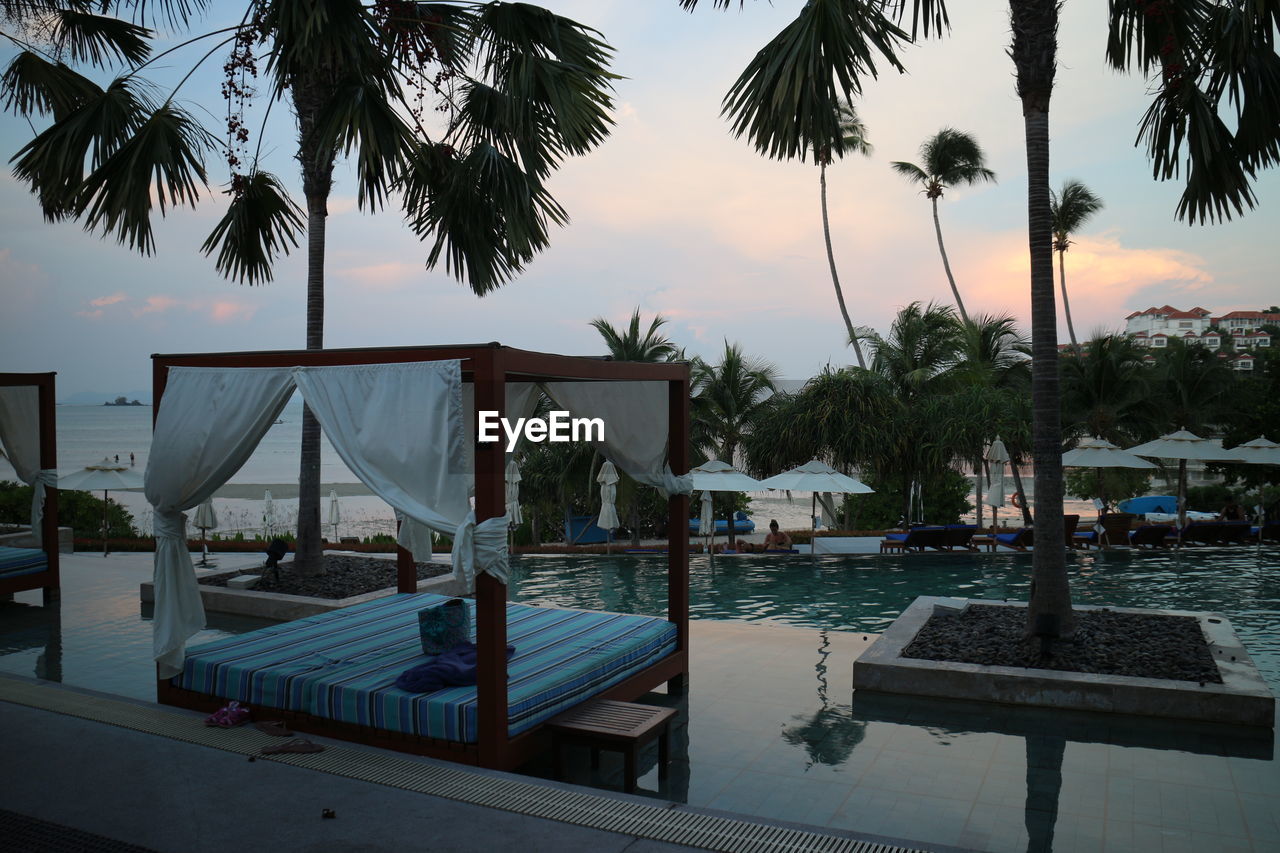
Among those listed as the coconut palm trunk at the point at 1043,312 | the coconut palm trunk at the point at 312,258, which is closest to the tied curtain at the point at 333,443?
the coconut palm trunk at the point at 312,258

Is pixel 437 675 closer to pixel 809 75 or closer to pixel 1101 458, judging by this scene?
pixel 809 75

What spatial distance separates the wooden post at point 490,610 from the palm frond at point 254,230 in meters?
7.49

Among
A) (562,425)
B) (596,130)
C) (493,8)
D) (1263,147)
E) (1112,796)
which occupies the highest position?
(493,8)

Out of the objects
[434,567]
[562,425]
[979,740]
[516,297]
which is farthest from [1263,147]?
[516,297]

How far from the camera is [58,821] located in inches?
186

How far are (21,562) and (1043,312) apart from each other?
11.8m

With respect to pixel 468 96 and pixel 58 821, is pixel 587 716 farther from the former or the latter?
pixel 468 96

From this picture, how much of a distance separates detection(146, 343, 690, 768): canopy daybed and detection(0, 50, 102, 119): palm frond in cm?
774

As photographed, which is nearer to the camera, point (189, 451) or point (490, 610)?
point (490, 610)

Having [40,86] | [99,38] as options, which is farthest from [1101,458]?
[40,86]

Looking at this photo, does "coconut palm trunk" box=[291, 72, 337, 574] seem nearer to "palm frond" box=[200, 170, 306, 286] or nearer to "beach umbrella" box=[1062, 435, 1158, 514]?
"palm frond" box=[200, 170, 306, 286]

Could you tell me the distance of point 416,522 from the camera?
685cm

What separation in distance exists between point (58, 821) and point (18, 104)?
36.3ft

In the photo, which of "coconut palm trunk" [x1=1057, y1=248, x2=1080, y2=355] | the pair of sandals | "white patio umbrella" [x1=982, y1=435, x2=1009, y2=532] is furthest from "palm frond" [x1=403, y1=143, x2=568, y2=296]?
"coconut palm trunk" [x1=1057, y1=248, x2=1080, y2=355]
